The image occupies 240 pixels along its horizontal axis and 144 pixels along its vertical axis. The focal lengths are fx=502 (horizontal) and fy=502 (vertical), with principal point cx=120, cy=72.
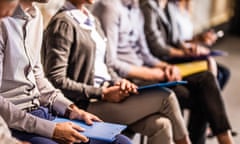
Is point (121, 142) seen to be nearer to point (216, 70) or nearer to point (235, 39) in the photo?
point (216, 70)

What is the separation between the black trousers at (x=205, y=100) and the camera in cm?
242

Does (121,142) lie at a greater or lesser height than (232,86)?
greater

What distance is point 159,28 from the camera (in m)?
3.00

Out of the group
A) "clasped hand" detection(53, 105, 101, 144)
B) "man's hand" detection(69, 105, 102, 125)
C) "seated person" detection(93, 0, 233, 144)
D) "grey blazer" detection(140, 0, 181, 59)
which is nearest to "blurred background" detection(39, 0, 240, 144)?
"grey blazer" detection(140, 0, 181, 59)

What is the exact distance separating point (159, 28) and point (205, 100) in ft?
2.31

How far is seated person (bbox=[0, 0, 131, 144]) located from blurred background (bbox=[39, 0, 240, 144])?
1.76 meters

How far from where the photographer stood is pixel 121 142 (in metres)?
1.71

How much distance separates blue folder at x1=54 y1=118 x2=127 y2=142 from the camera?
5.39ft

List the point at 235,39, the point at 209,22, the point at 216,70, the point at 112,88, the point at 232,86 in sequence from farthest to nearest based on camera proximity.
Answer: the point at 235,39 → the point at 209,22 → the point at 232,86 → the point at 216,70 → the point at 112,88

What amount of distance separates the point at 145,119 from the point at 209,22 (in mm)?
3986

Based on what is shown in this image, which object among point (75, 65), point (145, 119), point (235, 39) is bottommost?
point (235, 39)

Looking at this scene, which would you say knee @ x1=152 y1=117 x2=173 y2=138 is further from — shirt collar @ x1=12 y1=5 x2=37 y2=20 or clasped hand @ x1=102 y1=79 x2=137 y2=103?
shirt collar @ x1=12 y1=5 x2=37 y2=20

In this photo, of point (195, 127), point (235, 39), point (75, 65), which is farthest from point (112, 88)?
point (235, 39)

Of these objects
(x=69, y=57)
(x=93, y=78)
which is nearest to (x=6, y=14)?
(x=69, y=57)
